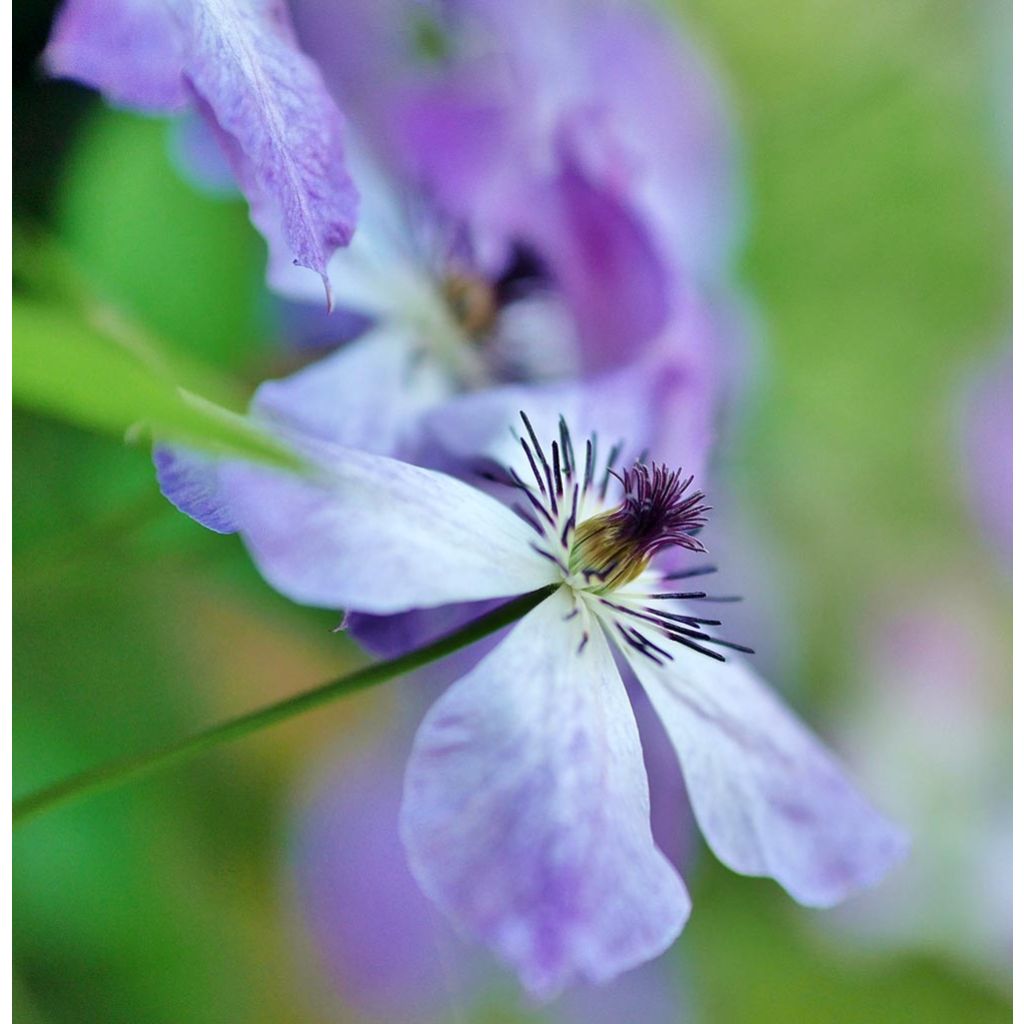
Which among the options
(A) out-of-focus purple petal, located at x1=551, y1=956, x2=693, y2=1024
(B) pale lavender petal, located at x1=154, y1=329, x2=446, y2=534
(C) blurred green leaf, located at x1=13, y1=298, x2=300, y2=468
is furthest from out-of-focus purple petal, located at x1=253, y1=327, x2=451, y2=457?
(A) out-of-focus purple petal, located at x1=551, y1=956, x2=693, y2=1024

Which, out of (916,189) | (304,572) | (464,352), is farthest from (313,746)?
(916,189)

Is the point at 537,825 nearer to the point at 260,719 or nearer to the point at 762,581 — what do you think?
the point at 260,719

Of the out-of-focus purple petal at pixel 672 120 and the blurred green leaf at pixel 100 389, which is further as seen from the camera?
the out-of-focus purple petal at pixel 672 120

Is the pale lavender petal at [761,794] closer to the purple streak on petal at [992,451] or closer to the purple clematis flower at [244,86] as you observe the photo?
the purple clematis flower at [244,86]

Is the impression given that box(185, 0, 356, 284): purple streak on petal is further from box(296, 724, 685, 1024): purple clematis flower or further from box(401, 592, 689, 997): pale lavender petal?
box(296, 724, 685, 1024): purple clematis flower

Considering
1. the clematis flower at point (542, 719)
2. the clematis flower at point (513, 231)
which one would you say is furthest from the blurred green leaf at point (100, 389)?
the clematis flower at point (513, 231)

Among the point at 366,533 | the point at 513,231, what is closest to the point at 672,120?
the point at 513,231
